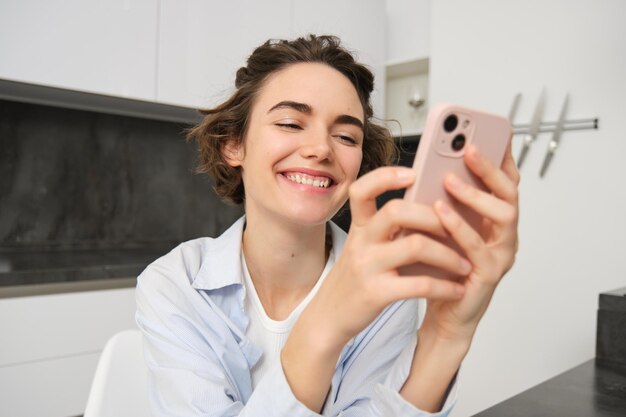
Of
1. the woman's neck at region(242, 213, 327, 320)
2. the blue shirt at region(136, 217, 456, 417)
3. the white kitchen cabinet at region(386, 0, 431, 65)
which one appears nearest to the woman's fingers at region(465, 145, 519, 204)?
the blue shirt at region(136, 217, 456, 417)

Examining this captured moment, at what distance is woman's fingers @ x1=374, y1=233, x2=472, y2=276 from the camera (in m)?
0.40

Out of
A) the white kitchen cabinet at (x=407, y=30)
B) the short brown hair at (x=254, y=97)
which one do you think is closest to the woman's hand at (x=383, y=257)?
the short brown hair at (x=254, y=97)

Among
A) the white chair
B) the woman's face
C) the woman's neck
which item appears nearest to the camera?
the white chair

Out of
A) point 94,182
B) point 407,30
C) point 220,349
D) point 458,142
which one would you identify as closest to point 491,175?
point 458,142

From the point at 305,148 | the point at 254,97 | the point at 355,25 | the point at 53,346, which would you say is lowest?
the point at 53,346

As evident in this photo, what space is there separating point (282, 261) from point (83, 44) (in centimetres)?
112

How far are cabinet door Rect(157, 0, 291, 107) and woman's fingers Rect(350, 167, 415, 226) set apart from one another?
1359 mm

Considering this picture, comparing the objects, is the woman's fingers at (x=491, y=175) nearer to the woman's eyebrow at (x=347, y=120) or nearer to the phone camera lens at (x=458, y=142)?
the phone camera lens at (x=458, y=142)

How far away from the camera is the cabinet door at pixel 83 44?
4.79 ft

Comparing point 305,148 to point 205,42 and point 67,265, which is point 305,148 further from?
point 205,42

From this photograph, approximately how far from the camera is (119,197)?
2.09 metres

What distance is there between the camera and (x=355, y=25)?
2334 mm

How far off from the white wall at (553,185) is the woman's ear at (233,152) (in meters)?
1.28

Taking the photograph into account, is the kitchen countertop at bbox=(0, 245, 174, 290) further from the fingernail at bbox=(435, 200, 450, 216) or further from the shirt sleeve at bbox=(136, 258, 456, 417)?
the fingernail at bbox=(435, 200, 450, 216)
